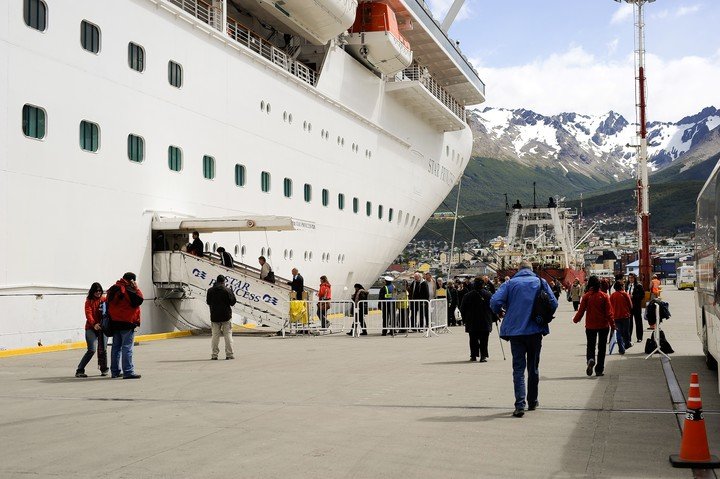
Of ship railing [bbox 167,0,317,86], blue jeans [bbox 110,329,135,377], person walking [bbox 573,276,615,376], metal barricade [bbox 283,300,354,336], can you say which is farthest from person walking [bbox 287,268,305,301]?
person walking [bbox 573,276,615,376]

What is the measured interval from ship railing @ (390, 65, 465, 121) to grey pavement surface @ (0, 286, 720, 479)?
75.6 ft

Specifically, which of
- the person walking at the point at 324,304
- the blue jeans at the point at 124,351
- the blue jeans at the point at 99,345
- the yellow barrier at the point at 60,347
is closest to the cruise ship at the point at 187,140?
the yellow barrier at the point at 60,347

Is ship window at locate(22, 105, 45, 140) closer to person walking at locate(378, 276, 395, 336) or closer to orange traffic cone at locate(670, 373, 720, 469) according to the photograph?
person walking at locate(378, 276, 395, 336)

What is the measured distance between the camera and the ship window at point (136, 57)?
1889 cm

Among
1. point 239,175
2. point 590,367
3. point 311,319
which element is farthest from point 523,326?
point 239,175

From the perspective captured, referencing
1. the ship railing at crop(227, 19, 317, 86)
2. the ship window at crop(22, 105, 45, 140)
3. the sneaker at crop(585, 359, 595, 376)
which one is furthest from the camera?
the ship railing at crop(227, 19, 317, 86)

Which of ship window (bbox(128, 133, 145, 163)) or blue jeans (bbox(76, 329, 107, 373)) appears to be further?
ship window (bbox(128, 133, 145, 163))

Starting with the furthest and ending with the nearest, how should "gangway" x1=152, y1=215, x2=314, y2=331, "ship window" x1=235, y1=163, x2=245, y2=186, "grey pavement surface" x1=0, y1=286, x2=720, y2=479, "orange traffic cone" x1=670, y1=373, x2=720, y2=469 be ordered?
"ship window" x1=235, y1=163, x2=245, y2=186 < "gangway" x1=152, y1=215, x2=314, y2=331 < "grey pavement surface" x1=0, y1=286, x2=720, y2=479 < "orange traffic cone" x1=670, y1=373, x2=720, y2=469

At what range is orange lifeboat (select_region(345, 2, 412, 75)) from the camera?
30.9m

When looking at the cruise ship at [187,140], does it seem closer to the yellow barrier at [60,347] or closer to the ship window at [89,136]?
the ship window at [89,136]

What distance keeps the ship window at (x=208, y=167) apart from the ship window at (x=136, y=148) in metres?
2.50

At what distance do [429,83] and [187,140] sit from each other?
2118cm

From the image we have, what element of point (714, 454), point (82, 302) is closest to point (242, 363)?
point (82, 302)

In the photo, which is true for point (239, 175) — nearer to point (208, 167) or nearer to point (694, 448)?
point (208, 167)
